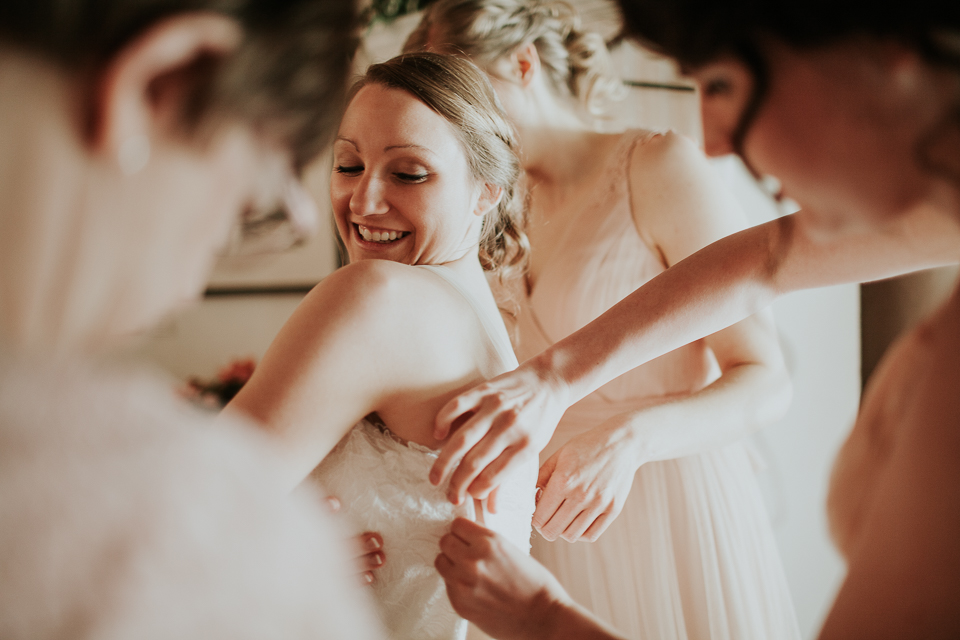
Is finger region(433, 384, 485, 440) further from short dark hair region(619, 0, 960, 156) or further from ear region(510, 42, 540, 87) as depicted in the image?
ear region(510, 42, 540, 87)

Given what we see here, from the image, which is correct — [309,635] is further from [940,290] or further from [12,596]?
[940,290]

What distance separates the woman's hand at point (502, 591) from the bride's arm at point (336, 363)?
0.61ft

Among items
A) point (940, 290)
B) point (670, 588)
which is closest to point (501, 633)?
point (940, 290)

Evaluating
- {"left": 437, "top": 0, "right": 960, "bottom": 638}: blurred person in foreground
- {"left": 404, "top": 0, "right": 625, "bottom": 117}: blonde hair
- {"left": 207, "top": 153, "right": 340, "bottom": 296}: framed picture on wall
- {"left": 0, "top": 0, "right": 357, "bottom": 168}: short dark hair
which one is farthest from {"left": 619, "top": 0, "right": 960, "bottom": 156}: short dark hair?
{"left": 207, "top": 153, "right": 340, "bottom": 296}: framed picture on wall

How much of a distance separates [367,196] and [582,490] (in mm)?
485

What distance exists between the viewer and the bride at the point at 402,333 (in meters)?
0.66

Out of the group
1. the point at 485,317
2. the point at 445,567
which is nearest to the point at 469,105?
the point at 485,317

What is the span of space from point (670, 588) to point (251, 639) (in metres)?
0.94

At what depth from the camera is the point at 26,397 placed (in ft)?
1.17

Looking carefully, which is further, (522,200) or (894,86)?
(522,200)

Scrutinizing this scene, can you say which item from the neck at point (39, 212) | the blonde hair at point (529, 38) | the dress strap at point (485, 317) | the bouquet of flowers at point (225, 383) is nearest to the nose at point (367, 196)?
the dress strap at point (485, 317)

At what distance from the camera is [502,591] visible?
1.99ft

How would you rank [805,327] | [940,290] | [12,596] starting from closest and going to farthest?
[12,596] → [940,290] → [805,327]

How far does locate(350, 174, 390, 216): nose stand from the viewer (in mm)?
868
